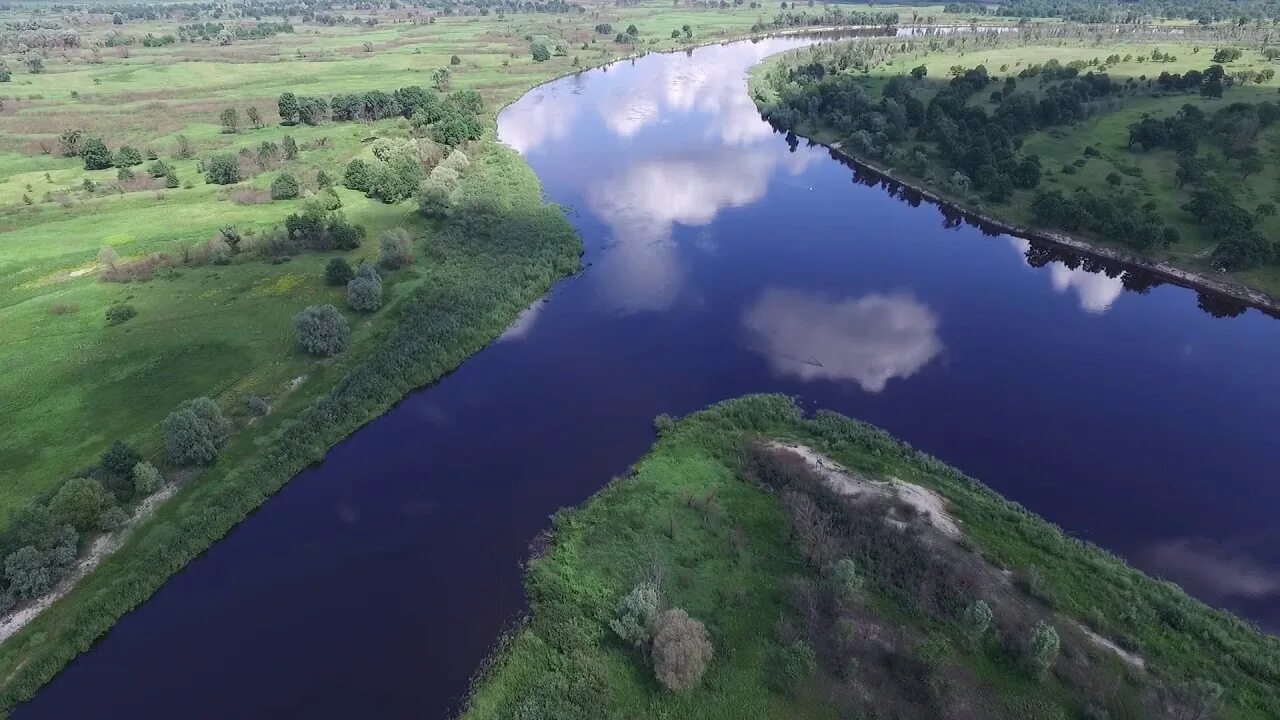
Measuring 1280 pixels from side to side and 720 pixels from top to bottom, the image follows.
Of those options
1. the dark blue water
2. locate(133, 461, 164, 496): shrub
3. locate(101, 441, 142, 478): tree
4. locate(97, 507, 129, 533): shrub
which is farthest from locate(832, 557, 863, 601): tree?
locate(101, 441, 142, 478): tree

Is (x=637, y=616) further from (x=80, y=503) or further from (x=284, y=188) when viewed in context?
(x=284, y=188)

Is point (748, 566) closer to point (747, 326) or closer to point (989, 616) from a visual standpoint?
point (989, 616)

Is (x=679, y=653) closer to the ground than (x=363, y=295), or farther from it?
closer to the ground

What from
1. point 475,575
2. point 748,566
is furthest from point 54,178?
point 748,566

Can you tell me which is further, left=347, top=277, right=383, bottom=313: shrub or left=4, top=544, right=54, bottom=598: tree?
left=347, top=277, right=383, bottom=313: shrub

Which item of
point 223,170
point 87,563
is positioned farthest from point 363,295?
point 223,170

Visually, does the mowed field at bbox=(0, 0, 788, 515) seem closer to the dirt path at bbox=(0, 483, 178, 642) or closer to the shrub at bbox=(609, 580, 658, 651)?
the dirt path at bbox=(0, 483, 178, 642)
